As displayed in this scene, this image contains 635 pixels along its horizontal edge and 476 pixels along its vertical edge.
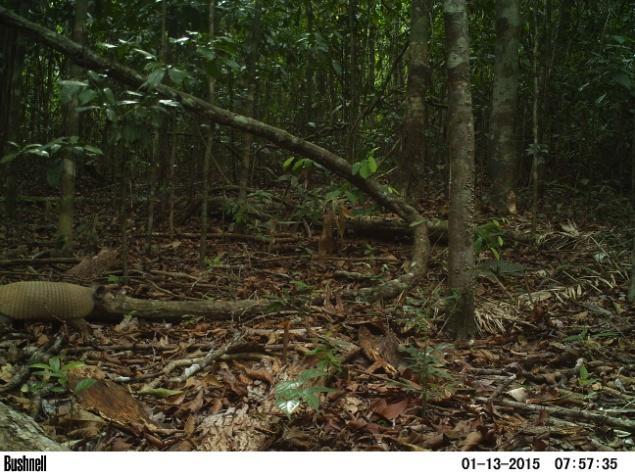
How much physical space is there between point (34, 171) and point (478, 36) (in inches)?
316

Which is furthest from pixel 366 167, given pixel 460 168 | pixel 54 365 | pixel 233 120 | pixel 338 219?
pixel 54 365

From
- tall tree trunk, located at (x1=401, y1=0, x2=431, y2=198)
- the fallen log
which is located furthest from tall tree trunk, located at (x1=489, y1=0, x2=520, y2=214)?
the fallen log

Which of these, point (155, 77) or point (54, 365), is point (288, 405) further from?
point (155, 77)

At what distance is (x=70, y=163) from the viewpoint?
4.88 meters

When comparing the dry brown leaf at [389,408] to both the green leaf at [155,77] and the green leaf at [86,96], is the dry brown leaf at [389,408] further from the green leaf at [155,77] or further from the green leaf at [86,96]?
the green leaf at [86,96]

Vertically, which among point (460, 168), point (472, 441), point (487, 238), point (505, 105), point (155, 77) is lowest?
point (472, 441)

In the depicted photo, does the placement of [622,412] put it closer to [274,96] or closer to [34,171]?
[274,96]

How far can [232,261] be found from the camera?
5.51 metres

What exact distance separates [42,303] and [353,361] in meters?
1.92

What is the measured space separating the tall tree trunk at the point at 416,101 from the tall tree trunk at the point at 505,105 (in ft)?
2.71

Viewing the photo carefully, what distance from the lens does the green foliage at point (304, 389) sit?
2355 millimetres

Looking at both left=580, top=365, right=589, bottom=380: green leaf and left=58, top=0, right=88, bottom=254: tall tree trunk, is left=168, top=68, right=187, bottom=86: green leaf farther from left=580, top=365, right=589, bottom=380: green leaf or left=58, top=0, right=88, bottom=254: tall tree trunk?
left=580, top=365, right=589, bottom=380: green leaf

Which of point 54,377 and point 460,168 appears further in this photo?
point 460,168

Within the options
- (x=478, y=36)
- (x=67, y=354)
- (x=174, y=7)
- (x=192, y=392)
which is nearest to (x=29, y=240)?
(x=174, y=7)
